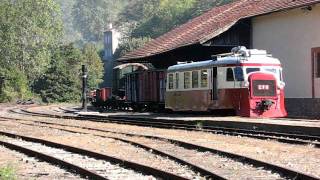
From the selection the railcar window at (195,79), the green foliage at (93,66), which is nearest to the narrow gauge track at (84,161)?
the railcar window at (195,79)

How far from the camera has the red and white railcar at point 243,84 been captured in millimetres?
23703

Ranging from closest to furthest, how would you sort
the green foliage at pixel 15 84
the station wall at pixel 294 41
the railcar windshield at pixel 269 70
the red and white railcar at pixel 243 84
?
1. the red and white railcar at pixel 243 84
2. the railcar windshield at pixel 269 70
3. the station wall at pixel 294 41
4. the green foliage at pixel 15 84

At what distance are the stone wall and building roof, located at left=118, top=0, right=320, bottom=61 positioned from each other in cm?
406

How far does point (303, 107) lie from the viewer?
90.7 ft

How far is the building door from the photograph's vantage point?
27.0 meters

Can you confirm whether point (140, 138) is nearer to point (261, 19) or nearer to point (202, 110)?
point (202, 110)

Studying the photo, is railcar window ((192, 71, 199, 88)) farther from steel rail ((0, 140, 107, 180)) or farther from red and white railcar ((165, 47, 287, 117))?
steel rail ((0, 140, 107, 180))

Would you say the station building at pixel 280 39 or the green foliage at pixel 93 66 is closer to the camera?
the station building at pixel 280 39

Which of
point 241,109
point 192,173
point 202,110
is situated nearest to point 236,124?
point 241,109

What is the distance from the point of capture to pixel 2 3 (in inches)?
3105

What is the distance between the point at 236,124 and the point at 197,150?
22.4 ft

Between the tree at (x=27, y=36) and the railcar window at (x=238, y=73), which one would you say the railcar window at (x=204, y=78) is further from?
the tree at (x=27, y=36)

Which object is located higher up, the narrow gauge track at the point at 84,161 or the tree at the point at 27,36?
the tree at the point at 27,36

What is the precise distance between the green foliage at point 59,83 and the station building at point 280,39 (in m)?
39.5
